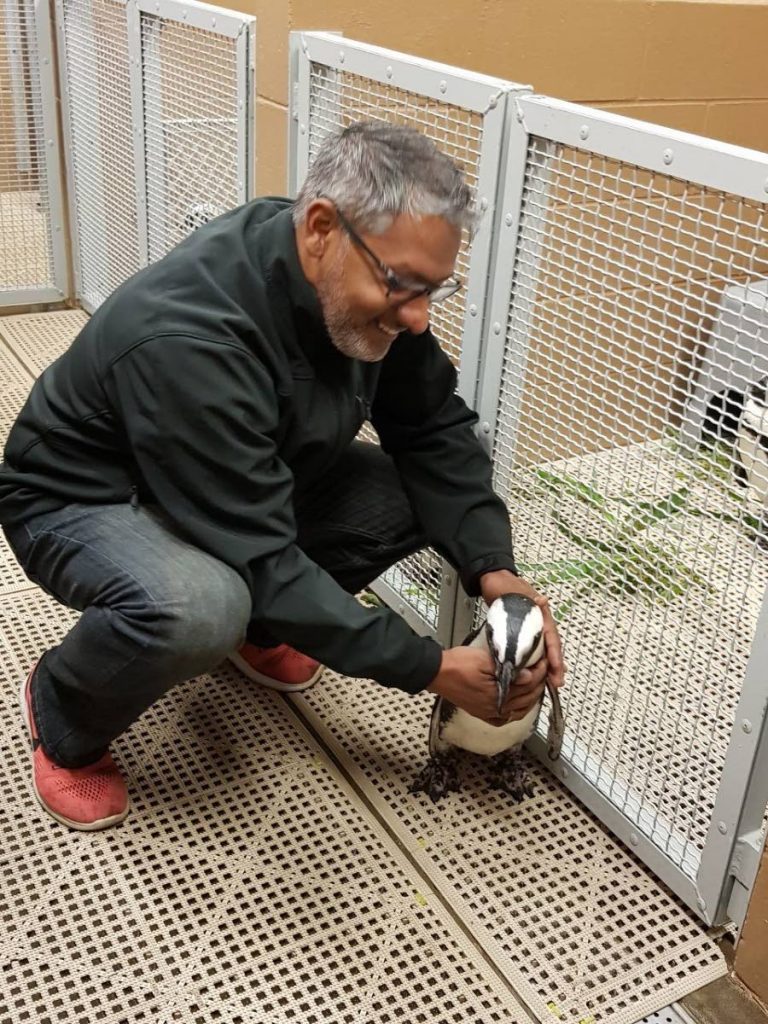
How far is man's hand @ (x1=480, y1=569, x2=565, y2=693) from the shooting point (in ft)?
5.00

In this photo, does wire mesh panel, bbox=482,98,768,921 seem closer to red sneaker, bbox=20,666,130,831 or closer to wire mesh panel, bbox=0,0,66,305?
red sneaker, bbox=20,666,130,831

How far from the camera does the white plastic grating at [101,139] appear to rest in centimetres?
283

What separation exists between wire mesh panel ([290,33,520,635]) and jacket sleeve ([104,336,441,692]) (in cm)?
44

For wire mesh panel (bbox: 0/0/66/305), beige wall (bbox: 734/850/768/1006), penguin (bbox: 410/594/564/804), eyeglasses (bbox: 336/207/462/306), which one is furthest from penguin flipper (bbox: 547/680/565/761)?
wire mesh panel (bbox: 0/0/66/305)

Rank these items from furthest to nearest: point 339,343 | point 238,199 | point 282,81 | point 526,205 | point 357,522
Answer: point 238,199 < point 282,81 < point 357,522 < point 526,205 < point 339,343

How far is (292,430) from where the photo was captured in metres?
1.56

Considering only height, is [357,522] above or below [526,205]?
below

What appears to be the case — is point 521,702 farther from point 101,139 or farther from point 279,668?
point 101,139

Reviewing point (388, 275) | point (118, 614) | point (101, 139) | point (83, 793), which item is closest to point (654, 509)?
point (388, 275)

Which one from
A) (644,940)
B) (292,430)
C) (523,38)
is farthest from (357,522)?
(523,38)

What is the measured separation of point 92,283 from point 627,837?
2498mm

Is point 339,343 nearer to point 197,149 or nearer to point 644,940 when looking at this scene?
point 644,940

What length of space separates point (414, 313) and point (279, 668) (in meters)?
0.80

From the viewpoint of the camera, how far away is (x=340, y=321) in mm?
1426
